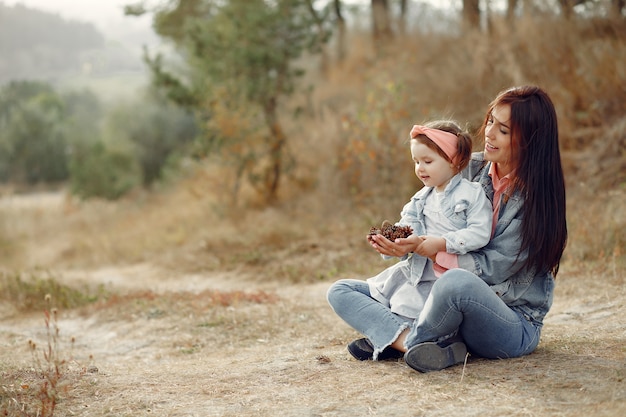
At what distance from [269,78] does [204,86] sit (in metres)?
→ 1.37

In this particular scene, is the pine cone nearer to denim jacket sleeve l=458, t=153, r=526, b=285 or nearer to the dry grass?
denim jacket sleeve l=458, t=153, r=526, b=285

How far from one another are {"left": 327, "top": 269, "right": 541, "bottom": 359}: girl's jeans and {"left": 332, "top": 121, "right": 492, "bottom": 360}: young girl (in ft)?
0.33

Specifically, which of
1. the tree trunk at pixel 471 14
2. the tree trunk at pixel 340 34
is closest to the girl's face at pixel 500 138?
the tree trunk at pixel 471 14

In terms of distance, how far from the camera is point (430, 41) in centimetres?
1452

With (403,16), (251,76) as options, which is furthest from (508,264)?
(403,16)

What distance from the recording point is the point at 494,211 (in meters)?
3.55

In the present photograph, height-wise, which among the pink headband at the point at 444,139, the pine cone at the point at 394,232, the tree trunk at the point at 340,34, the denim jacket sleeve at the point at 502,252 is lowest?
the denim jacket sleeve at the point at 502,252

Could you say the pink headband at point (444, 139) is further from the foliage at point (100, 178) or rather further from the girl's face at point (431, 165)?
the foliage at point (100, 178)

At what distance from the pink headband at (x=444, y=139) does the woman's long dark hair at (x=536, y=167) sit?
28cm

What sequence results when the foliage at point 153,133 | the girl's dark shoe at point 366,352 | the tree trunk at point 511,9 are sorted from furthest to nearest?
the foliage at point 153,133 → the tree trunk at point 511,9 → the girl's dark shoe at point 366,352

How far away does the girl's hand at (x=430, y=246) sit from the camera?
3.38m

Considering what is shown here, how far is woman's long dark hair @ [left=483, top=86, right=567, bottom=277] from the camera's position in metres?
3.40

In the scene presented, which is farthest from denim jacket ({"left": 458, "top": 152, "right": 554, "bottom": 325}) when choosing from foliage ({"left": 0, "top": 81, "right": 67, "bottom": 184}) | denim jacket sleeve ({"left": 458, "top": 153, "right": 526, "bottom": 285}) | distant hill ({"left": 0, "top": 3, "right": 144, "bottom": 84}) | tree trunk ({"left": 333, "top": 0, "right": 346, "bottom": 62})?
distant hill ({"left": 0, "top": 3, "right": 144, "bottom": 84})

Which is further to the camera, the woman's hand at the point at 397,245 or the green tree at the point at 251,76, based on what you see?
the green tree at the point at 251,76
